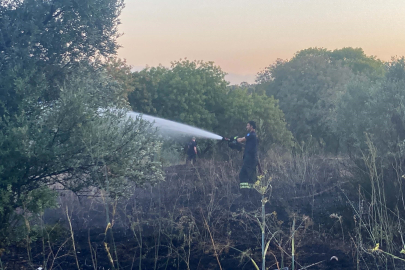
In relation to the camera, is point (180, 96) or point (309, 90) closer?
point (180, 96)

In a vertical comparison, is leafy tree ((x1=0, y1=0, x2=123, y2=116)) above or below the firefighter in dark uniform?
above

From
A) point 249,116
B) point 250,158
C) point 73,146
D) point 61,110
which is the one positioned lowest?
point 250,158

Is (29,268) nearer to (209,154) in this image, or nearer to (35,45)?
(35,45)

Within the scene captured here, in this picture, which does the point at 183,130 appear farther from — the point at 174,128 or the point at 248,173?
the point at 248,173

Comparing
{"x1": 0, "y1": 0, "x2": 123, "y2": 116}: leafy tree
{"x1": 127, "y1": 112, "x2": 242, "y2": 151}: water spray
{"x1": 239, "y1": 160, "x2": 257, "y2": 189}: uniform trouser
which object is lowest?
{"x1": 239, "y1": 160, "x2": 257, "y2": 189}: uniform trouser

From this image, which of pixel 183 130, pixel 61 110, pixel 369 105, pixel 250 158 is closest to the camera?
pixel 61 110

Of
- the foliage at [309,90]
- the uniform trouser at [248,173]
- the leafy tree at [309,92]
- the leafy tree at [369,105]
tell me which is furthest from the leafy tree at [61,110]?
the leafy tree at [309,92]

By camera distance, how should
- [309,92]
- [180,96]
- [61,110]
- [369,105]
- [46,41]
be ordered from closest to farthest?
[61,110]
[46,41]
[369,105]
[180,96]
[309,92]

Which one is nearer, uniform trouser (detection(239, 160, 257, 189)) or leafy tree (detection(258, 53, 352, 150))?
uniform trouser (detection(239, 160, 257, 189))

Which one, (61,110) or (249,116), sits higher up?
(61,110)

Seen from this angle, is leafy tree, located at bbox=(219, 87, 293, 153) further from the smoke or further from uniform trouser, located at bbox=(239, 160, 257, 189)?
uniform trouser, located at bbox=(239, 160, 257, 189)

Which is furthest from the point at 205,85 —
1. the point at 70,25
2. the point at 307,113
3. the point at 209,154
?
the point at 70,25

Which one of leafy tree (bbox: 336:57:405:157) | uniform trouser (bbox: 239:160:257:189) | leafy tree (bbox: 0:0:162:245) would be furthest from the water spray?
leafy tree (bbox: 336:57:405:157)

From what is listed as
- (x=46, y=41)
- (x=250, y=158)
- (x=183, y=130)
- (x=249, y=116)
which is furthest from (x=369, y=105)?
(x=46, y=41)
